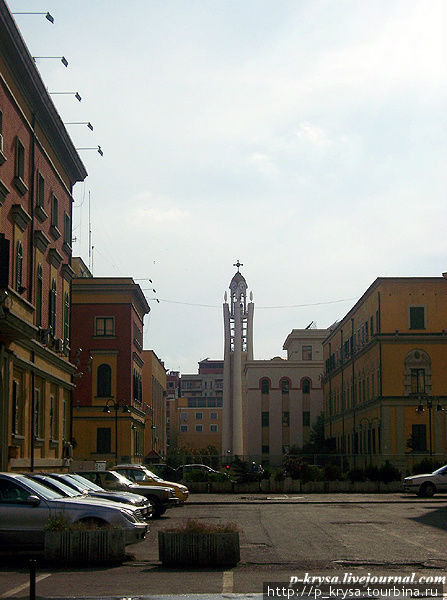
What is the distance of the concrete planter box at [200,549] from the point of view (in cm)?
1488

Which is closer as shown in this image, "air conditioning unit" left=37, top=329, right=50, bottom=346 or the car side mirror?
the car side mirror

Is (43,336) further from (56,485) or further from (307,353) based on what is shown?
(307,353)

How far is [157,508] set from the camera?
94.1 ft

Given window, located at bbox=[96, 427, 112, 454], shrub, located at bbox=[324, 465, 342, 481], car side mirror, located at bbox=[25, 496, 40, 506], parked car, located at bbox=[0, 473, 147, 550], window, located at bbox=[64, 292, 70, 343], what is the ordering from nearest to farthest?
parked car, located at bbox=[0, 473, 147, 550]
car side mirror, located at bbox=[25, 496, 40, 506]
window, located at bbox=[64, 292, 70, 343]
shrub, located at bbox=[324, 465, 342, 481]
window, located at bbox=[96, 427, 112, 454]

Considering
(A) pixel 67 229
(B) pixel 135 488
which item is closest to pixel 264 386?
(A) pixel 67 229

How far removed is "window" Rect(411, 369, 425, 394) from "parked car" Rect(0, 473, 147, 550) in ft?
151

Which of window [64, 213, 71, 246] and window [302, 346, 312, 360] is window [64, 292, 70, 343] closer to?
window [64, 213, 71, 246]

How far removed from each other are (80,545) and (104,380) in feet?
163

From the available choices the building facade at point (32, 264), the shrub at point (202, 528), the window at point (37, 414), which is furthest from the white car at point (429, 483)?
the shrub at point (202, 528)

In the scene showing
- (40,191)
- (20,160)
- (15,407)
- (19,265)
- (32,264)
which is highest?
(20,160)

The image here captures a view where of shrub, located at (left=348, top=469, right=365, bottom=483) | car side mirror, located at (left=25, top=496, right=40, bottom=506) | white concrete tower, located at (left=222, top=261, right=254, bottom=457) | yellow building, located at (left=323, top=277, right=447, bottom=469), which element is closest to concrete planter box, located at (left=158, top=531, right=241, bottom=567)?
car side mirror, located at (left=25, top=496, right=40, bottom=506)

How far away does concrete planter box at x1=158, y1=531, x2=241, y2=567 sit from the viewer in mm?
14883

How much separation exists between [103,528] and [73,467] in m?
27.5

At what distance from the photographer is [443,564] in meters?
15.4
